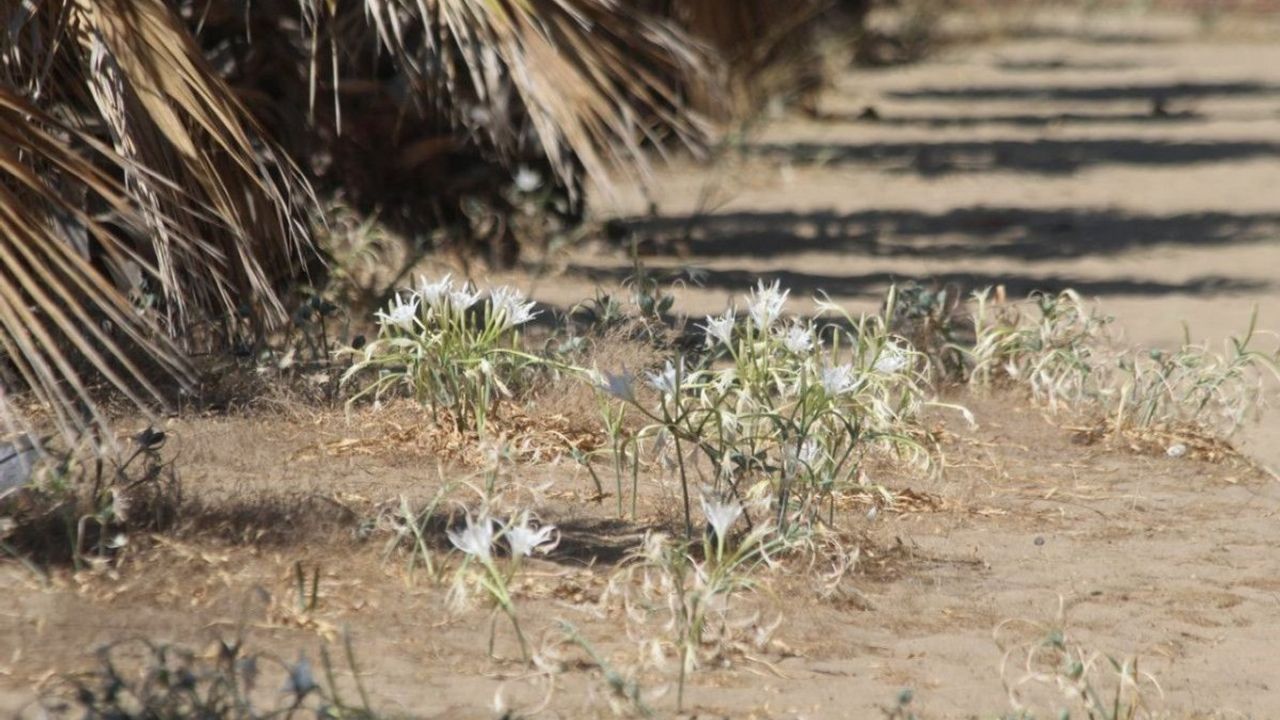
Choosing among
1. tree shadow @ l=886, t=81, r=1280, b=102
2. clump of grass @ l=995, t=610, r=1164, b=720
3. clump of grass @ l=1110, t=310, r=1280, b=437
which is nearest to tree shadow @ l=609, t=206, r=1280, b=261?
clump of grass @ l=1110, t=310, r=1280, b=437

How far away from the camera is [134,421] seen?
4.55 metres

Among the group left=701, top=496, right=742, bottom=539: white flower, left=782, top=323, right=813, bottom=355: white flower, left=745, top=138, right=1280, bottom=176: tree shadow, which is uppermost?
left=782, top=323, right=813, bottom=355: white flower

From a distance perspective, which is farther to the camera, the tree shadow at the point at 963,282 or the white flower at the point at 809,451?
the tree shadow at the point at 963,282

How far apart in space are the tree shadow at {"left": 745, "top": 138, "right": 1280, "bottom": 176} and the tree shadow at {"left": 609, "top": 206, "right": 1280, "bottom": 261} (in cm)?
168

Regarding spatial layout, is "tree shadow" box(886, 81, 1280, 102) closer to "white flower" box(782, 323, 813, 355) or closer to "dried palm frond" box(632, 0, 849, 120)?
"dried palm frond" box(632, 0, 849, 120)

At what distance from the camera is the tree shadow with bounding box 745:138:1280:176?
1174cm

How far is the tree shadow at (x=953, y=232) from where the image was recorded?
8.66 m

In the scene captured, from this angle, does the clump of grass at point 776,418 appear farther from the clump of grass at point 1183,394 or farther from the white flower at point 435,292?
the clump of grass at point 1183,394

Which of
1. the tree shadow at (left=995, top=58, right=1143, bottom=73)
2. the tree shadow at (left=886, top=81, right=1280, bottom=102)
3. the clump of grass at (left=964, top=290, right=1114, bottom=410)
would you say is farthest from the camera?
the tree shadow at (left=995, top=58, right=1143, bottom=73)

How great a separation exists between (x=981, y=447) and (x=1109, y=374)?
620 millimetres

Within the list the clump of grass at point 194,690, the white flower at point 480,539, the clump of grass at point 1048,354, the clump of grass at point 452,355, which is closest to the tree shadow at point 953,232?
the clump of grass at point 1048,354

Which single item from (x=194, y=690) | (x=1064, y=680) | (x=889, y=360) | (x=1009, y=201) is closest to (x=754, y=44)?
(x=1009, y=201)

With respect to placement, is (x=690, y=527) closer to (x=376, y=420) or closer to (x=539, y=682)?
(x=539, y=682)

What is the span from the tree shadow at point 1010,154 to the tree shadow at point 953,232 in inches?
66.1
